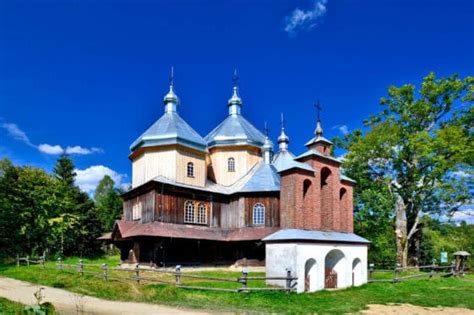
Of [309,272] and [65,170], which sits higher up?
[65,170]

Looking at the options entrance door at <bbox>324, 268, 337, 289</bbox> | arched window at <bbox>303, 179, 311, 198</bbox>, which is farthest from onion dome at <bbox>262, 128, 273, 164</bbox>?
entrance door at <bbox>324, 268, 337, 289</bbox>

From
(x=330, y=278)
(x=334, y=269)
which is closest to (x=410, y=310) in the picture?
(x=330, y=278)

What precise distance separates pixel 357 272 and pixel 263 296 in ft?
23.4

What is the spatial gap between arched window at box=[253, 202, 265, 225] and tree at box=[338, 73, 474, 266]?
26.5ft

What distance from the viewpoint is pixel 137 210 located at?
25.5 metres

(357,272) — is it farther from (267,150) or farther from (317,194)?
(267,150)

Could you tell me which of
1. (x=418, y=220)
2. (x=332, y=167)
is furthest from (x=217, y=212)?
(x=418, y=220)

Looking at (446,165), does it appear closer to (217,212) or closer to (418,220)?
(418,220)

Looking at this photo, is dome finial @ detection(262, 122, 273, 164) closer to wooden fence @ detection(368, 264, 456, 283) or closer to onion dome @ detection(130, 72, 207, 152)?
onion dome @ detection(130, 72, 207, 152)

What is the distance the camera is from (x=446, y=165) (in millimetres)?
25625

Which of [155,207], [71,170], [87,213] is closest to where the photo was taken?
[155,207]

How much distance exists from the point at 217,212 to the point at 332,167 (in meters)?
9.64

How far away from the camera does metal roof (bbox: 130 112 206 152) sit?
26000 mm

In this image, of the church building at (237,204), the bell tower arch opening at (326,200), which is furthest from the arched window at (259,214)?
the bell tower arch opening at (326,200)
